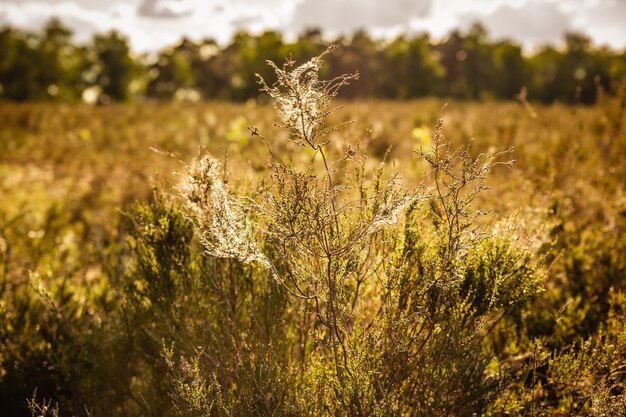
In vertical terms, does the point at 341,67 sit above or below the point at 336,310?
above

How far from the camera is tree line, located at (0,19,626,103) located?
3719 centimetres

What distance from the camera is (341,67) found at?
41.9 metres

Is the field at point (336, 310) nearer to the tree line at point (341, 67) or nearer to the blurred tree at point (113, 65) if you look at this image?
the tree line at point (341, 67)

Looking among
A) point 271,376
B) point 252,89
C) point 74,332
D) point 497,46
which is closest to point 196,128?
point 74,332

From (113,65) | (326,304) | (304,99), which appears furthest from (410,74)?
(304,99)

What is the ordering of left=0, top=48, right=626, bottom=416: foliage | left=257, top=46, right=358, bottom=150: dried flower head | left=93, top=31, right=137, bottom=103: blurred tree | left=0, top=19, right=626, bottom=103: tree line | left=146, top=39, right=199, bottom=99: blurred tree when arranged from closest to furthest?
left=257, top=46, right=358, bottom=150: dried flower head < left=0, top=48, right=626, bottom=416: foliage < left=0, top=19, right=626, bottom=103: tree line < left=93, top=31, right=137, bottom=103: blurred tree < left=146, top=39, right=199, bottom=99: blurred tree

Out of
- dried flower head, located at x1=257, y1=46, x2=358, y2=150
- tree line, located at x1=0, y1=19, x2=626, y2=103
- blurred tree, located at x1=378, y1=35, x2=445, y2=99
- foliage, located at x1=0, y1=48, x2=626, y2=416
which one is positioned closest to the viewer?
dried flower head, located at x1=257, y1=46, x2=358, y2=150

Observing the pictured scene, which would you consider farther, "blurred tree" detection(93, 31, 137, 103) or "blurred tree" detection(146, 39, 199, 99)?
"blurred tree" detection(146, 39, 199, 99)

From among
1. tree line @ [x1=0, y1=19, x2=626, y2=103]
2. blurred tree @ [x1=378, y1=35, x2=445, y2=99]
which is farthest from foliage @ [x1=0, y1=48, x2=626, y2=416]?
blurred tree @ [x1=378, y1=35, x2=445, y2=99]

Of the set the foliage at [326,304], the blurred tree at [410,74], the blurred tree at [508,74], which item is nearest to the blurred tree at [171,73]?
the blurred tree at [410,74]

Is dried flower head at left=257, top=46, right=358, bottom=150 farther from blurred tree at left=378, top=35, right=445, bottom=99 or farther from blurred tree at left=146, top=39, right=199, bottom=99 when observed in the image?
blurred tree at left=146, top=39, right=199, bottom=99

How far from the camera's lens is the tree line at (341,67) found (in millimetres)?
37188

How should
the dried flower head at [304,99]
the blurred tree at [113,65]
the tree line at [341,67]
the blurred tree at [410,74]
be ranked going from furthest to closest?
the blurred tree at [113,65], the blurred tree at [410,74], the tree line at [341,67], the dried flower head at [304,99]

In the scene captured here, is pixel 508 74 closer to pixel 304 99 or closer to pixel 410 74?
pixel 410 74
